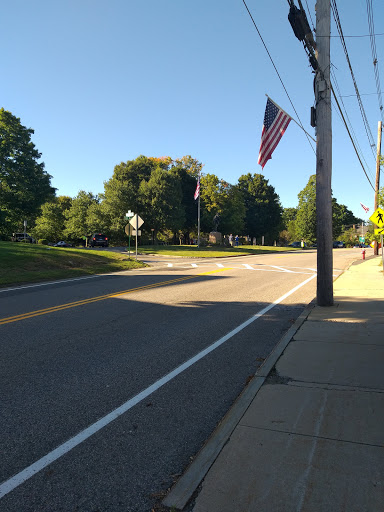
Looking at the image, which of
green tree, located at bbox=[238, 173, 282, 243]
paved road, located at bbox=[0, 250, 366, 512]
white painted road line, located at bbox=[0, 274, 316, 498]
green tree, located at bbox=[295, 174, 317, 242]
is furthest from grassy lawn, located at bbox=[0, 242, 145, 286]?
green tree, located at bbox=[295, 174, 317, 242]

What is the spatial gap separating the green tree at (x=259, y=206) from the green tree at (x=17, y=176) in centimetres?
4775

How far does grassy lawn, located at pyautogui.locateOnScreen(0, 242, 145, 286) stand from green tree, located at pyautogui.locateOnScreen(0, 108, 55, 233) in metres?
20.5

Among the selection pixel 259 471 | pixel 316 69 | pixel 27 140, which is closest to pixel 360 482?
pixel 259 471

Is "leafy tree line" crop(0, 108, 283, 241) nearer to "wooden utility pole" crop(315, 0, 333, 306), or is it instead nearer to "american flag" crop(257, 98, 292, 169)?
"american flag" crop(257, 98, 292, 169)

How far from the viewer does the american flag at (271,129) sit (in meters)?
11.7

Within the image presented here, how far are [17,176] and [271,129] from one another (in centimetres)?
3542

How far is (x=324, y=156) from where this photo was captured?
8.98m

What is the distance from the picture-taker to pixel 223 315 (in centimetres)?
840

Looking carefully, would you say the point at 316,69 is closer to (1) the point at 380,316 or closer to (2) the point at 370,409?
(1) the point at 380,316

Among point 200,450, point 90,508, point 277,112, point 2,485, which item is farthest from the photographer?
point 277,112

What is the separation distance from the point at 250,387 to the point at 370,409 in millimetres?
1243

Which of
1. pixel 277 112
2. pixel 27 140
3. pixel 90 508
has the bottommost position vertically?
pixel 90 508

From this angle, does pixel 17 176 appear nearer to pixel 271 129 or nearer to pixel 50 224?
pixel 50 224

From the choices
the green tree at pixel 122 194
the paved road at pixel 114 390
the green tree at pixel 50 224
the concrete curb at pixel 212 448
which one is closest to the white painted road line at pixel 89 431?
the paved road at pixel 114 390
